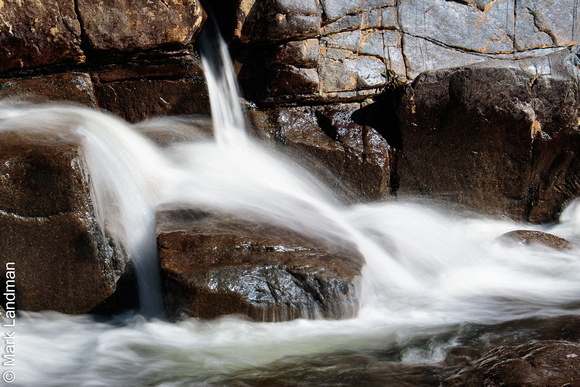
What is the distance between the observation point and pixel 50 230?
3.57m

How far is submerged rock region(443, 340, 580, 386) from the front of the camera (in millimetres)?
2404

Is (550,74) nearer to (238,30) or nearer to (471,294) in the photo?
(471,294)

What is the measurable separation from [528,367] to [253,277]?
5.69 feet

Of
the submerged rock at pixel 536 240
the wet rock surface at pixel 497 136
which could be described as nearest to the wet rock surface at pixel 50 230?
the wet rock surface at pixel 497 136

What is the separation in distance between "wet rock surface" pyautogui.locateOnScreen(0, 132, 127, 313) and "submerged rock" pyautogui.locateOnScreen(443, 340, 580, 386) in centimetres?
252

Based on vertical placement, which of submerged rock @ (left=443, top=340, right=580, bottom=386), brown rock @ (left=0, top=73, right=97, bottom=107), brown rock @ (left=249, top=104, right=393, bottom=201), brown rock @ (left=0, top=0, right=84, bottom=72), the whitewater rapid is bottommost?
submerged rock @ (left=443, top=340, right=580, bottom=386)

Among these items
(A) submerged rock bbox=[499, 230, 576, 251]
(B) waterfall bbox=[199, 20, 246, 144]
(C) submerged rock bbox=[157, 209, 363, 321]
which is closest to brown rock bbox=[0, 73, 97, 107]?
(B) waterfall bbox=[199, 20, 246, 144]

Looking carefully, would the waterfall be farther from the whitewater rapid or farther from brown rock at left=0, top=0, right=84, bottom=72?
brown rock at left=0, top=0, right=84, bottom=72

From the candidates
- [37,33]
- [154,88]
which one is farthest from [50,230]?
[37,33]

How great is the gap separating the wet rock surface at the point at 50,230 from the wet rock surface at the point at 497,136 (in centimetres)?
349

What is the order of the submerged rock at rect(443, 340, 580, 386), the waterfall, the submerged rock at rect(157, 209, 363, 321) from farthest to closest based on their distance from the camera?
the waterfall → the submerged rock at rect(157, 209, 363, 321) → the submerged rock at rect(443, 340, 580, 386)

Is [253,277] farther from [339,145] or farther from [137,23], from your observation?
[137,23]

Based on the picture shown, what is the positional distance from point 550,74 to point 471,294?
2.86m

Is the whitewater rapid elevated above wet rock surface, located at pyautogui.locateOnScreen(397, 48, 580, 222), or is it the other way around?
wet rock surface, located at pyautogui.locateOnScreen(397, 48, 580, 222)
